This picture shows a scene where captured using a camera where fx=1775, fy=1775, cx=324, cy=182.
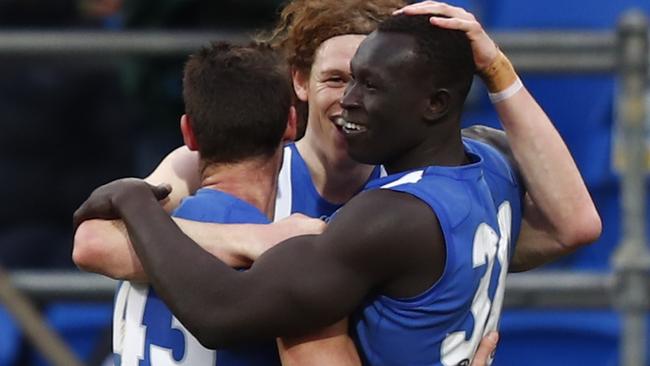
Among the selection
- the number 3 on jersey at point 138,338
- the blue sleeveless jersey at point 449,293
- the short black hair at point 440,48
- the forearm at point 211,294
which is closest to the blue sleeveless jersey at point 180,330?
the number 3 on jersey at point 138,338

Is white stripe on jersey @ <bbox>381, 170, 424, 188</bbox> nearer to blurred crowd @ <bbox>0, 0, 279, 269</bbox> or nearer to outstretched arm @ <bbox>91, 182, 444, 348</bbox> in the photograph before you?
outstretched arm @ <bbox>91, 182, 444, 348</bbox>

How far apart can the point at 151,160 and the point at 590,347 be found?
5.14 feet

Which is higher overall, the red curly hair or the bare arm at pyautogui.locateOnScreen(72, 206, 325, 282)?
the red curly hair

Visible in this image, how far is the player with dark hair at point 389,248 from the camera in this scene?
298 centimetres

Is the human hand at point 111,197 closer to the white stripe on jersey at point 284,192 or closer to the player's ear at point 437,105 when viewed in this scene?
the white stripe on jersey at point 284,192

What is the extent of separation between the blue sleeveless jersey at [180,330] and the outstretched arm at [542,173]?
492 millimetres

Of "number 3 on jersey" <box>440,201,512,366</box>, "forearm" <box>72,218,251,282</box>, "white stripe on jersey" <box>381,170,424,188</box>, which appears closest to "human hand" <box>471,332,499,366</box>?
"number 3 on jersey" <box>440,201,512,366</box>

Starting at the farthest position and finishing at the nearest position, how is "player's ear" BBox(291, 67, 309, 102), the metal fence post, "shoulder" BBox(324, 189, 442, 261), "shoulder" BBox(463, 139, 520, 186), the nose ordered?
the metal fence post
"player's ear" BBox(291, 67, 309, 102)
"shoulder" BBox(463, 139, 520, 186)
the nose
"shoulder" BBox(324, 189, 442, 261)

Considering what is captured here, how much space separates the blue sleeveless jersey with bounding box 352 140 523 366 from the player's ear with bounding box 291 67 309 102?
61 centimetres

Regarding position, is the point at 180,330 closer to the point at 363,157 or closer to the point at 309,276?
the point at 309,276

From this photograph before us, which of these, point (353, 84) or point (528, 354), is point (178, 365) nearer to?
point (353, 84)

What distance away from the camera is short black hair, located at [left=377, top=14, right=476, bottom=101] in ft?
9.98

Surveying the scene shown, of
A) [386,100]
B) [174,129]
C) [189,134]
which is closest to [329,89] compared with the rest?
[189,134]

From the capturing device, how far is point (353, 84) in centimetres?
311
